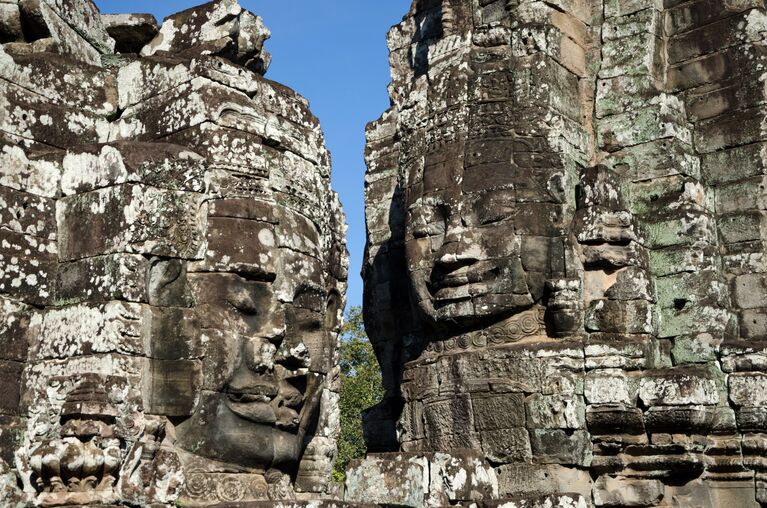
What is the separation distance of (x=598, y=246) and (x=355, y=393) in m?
21.4

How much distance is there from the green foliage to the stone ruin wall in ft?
59.3

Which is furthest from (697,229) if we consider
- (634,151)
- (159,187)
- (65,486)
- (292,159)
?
(65,486)

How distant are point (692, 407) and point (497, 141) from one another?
4.11 metres

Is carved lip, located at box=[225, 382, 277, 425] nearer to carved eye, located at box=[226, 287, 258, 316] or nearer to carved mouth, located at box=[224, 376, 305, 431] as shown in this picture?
carved mouth, located at box=[224, 376, 305, 431]

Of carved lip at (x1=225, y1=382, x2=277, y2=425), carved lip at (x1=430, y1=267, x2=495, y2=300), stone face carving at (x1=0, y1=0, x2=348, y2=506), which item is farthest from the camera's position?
carved lip at (x1=430, y1=267, x2=495, y2=300)

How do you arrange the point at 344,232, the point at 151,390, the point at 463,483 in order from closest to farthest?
the point at 151,390 → the point at 463,483 → the point at 344,232

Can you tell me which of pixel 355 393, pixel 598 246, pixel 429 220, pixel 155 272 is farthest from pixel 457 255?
pixel 355 393

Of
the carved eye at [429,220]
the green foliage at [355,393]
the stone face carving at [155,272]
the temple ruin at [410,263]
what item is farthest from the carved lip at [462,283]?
the green foliage at [355,393]

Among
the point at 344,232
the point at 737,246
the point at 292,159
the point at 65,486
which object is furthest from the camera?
the point at 737,246

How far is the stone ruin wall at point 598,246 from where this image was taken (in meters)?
13.4

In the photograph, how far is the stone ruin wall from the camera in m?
13.4

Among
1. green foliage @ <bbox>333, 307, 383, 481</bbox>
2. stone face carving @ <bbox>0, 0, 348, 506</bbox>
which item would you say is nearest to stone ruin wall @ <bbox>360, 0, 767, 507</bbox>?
stone face carving @ <bbox>0, 0, 348, 506</bbox>

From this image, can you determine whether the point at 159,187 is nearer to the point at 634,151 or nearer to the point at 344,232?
the point at 344,232

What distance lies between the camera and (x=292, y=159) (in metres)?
8.40
